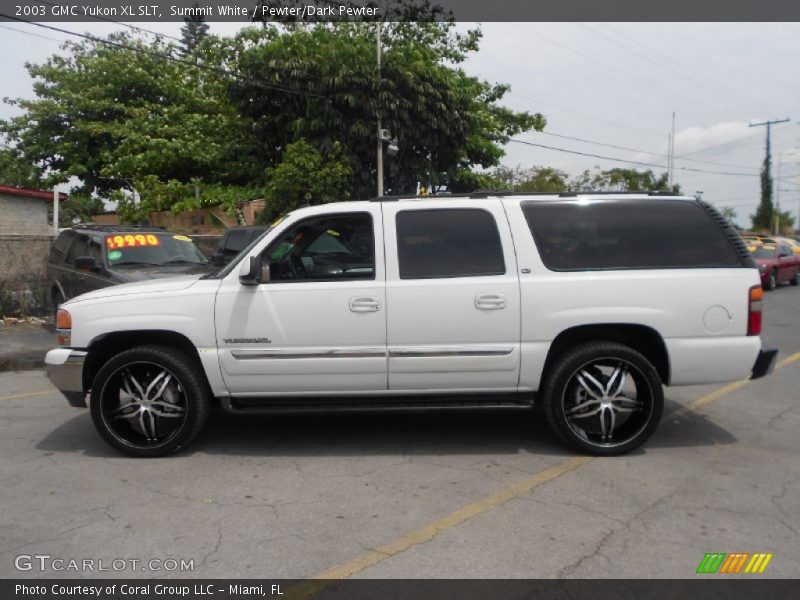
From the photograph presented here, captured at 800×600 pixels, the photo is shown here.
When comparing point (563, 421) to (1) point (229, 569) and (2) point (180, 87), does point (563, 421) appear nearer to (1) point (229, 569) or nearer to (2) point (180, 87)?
(1) point (229, 569)

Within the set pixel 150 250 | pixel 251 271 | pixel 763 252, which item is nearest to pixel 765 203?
pixel 763 252

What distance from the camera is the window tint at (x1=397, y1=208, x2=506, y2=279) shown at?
486cm

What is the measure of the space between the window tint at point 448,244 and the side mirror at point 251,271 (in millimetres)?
1016

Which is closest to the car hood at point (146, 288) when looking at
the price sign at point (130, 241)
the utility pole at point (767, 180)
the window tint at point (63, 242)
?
the price sign at point (130, 241)

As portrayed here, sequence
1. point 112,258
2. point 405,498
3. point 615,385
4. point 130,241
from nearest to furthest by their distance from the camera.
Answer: point 405,498 → point 615,385 → point 112,258 → point 130,241

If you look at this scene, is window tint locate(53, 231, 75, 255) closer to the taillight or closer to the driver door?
the driver door

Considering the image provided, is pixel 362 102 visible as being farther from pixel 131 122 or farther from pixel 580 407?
pixel 580 407

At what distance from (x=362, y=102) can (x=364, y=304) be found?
1693 centimetres

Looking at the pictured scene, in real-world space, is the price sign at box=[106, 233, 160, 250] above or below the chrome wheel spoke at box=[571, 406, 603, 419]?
above

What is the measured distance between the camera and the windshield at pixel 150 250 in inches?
379

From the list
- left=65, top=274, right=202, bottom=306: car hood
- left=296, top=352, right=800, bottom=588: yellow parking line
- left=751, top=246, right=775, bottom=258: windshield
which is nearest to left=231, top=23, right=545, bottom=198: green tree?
left=751, top=246, right=775, bottom=258: windshield

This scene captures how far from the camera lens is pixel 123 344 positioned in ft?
16.6

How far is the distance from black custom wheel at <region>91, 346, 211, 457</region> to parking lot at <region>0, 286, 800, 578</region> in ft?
0.56
